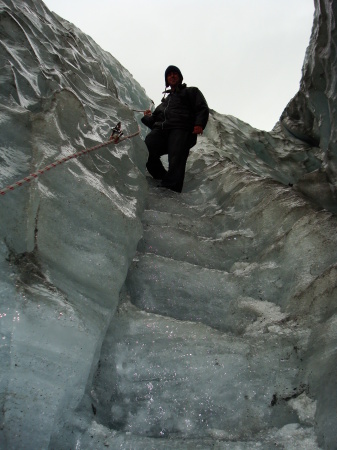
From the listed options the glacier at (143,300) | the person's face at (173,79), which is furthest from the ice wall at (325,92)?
the person's face at (173,79)

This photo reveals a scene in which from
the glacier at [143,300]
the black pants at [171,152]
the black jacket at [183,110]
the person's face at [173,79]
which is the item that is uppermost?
the person's face at [173,79]

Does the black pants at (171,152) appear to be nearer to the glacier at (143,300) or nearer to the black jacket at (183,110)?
the black jacket at (183,110)

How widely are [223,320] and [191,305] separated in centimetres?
20

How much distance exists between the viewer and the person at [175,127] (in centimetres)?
475

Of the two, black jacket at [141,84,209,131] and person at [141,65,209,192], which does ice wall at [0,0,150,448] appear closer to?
person at [141,65,209,192]

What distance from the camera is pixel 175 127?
489 cm

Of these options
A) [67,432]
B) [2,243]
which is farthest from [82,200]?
[67,432]

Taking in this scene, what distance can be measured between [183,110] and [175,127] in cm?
23

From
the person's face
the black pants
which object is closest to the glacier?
the black pants

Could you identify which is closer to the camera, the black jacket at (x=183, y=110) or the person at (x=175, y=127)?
the person at (x=175, y=127)

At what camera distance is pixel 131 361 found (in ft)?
6.98

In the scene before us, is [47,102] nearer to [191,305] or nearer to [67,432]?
[191,305]

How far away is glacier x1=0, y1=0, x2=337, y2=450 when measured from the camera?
69.6 inches

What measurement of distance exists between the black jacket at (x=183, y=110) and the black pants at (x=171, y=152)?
0.08 m
